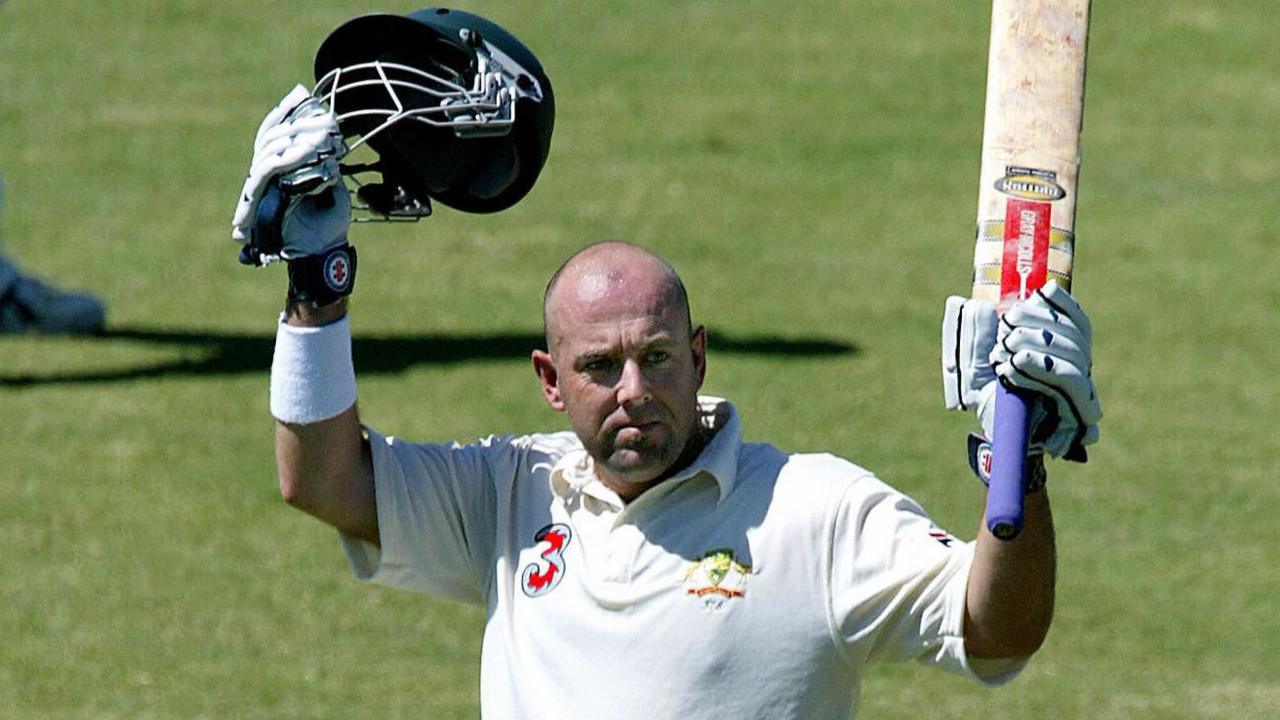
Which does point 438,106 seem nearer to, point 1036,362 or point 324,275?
point 324,275

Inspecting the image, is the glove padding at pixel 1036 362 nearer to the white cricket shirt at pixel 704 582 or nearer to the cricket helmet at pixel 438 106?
the white cricket shirt at pixel 704 582

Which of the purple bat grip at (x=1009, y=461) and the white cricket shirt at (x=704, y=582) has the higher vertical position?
the purple bat grip at (x=1009, y=461)

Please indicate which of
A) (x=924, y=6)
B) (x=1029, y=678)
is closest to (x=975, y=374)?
(x=1029, y=678)

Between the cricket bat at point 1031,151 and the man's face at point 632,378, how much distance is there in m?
0.69

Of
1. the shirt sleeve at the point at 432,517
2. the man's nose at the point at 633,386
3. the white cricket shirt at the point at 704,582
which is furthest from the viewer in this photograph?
the shirt sleeve at the point at 432,517

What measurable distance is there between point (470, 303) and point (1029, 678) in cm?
577

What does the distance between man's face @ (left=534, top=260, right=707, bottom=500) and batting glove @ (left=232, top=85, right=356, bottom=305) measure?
19.6 inches

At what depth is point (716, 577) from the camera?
5.08 metres

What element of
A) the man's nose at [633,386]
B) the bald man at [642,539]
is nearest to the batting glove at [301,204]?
the bald man at [642,539]

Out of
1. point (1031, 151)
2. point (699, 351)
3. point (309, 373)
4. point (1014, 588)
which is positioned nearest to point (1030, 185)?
point (1031, 151)

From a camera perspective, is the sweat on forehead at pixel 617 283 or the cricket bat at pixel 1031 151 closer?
the cricket bat at pixel 1031 151

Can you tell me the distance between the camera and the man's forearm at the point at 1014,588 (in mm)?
4648

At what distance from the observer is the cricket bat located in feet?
15.6

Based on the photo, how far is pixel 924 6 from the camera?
65.3ft
